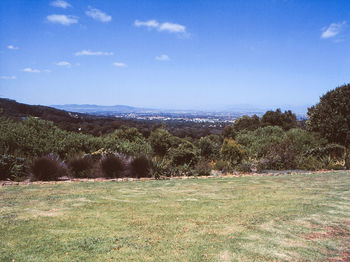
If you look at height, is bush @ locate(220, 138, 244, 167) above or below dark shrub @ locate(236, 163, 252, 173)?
above

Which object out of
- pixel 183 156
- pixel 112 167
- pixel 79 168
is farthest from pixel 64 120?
pixel 112 167

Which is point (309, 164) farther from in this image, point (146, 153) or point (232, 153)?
point (146, 153)

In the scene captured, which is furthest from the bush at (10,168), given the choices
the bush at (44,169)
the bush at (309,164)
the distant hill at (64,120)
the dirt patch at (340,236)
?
the distant hill at (64,120)

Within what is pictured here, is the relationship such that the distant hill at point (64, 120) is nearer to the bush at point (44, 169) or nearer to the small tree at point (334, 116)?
the small tree at point (334, 116)

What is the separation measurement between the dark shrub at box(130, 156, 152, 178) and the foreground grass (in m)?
2.99

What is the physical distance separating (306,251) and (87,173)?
9.10 m

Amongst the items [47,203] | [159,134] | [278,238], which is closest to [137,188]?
[47,203]

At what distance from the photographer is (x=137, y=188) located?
927 cm

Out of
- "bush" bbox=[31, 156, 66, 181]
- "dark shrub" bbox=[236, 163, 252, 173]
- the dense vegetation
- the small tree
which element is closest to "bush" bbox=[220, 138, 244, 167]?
the dense vegetation

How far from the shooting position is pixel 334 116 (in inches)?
803

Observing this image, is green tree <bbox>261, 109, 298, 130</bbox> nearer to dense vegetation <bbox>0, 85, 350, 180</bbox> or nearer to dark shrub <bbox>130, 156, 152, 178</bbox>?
dense vegetation <bbox>0, 85, 350, 180</bbox>

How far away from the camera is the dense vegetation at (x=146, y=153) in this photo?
38.7 ft

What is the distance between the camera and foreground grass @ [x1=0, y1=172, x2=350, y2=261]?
4.36 meters

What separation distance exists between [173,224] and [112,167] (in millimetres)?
6759
